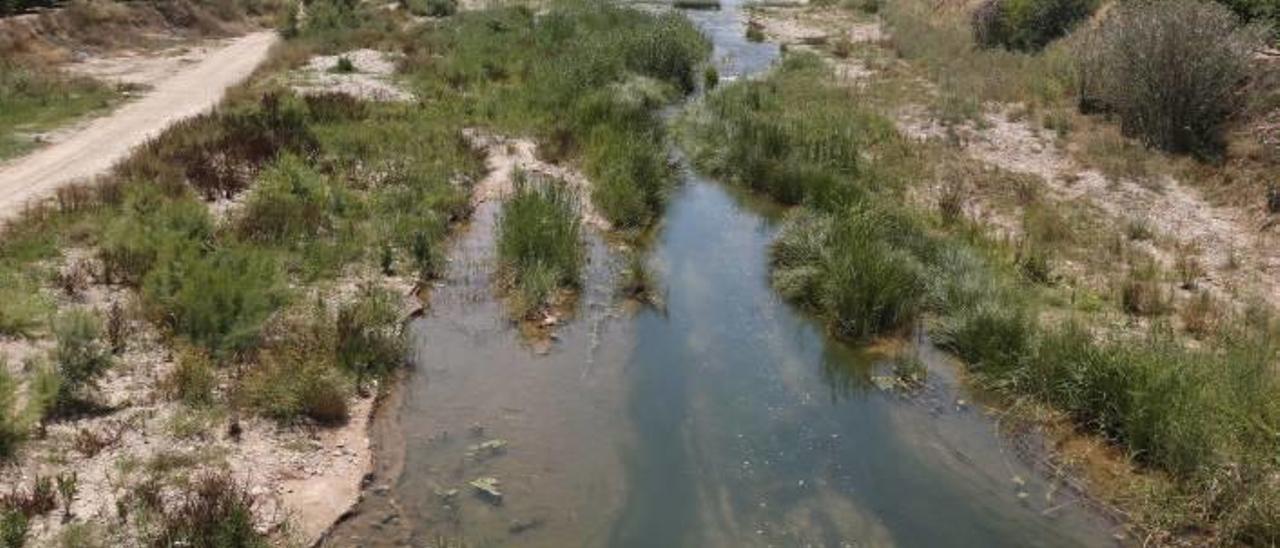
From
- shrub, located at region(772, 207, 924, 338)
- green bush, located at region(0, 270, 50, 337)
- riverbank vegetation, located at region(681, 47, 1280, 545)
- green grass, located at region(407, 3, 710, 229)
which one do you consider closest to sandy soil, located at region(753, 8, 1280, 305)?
riverbank vegetation, located at region(681, 47, 1280, 545)

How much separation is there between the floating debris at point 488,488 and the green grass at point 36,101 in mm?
16788

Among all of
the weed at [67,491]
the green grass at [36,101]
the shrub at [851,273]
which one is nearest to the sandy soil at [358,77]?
the green grass at [36,101]

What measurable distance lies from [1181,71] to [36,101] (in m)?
29.0

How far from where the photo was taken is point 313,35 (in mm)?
43219

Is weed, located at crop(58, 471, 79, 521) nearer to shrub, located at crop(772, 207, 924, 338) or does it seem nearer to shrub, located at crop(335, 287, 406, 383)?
shrub, located at crop(335, 287, 406, 383)

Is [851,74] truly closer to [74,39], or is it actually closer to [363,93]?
[363,93]

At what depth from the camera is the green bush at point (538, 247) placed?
1836 centimetres

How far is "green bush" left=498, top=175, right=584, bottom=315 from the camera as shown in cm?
1836

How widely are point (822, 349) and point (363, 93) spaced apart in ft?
64.9

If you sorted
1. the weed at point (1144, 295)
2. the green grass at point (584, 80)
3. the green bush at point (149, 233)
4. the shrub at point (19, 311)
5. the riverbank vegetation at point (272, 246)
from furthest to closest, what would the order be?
the green grass at point (584, 80), the weed at point (1144, 295), the green bush at point (149, 233), the shrub at point (19, 311), the riverbank vegetation at point (272, 246)

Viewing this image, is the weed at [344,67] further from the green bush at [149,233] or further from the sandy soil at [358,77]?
the green bush at [149,233]

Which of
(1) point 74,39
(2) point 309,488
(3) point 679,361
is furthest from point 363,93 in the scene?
(2) point 309,488

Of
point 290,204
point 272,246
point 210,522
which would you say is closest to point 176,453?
point 210,522

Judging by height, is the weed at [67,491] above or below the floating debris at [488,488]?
above
